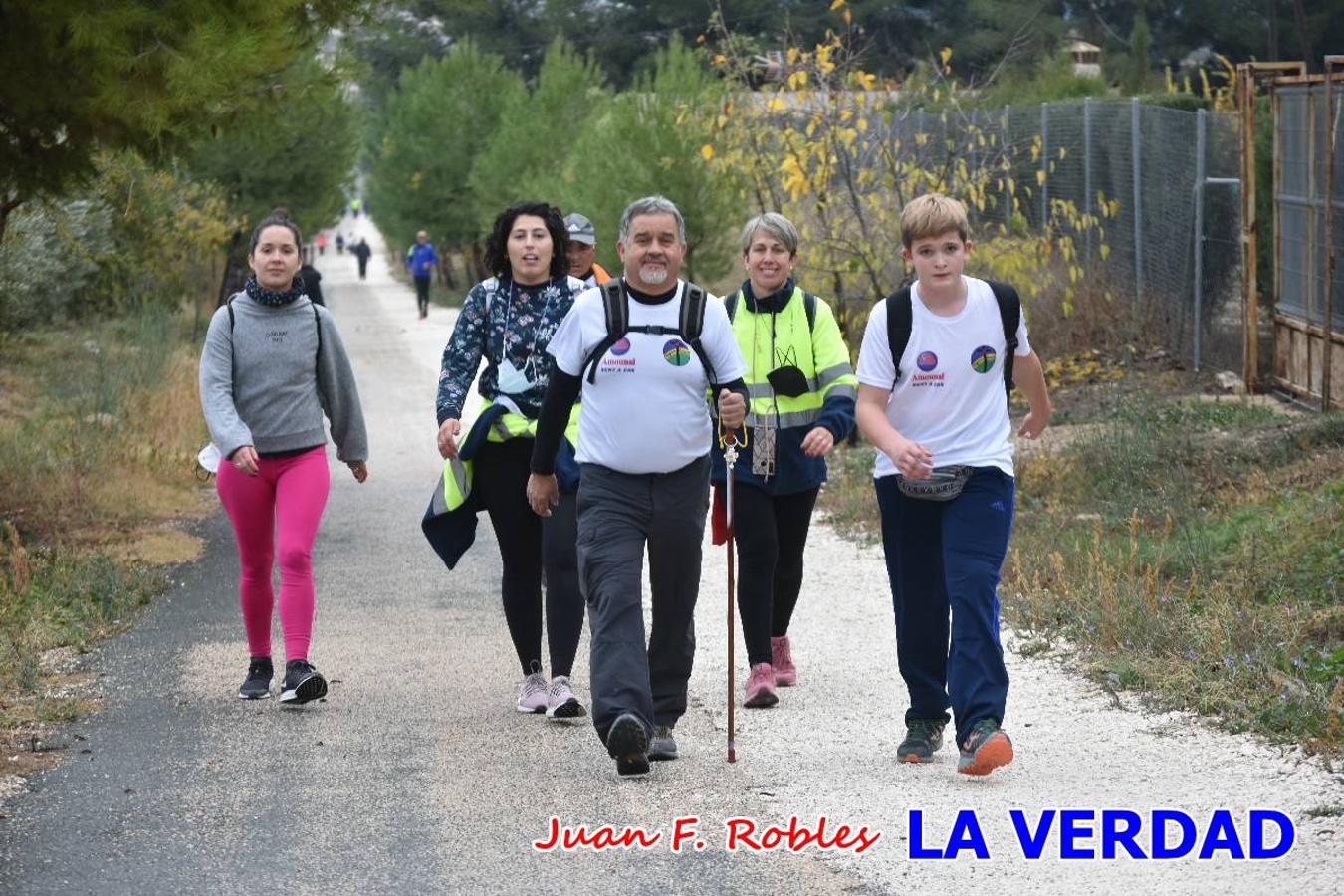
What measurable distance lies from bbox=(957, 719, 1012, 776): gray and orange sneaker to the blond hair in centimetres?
153

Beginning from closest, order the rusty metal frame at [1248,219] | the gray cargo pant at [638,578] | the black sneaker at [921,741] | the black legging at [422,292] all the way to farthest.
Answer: the gray cargo pant at [638,578]
the black sneaker at [921,741]
the rusty metal frame at [1248,219]
the black legging at [422,292]

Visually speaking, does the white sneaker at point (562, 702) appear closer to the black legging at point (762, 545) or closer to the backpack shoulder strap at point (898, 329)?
the black legging at point (762, 545)

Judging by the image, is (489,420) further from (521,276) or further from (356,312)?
(356,312)

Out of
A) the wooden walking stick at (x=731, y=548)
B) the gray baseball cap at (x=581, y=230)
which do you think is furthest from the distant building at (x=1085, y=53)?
the wooden walking stick at (x=731, y=548)

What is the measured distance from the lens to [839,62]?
17.2 meters

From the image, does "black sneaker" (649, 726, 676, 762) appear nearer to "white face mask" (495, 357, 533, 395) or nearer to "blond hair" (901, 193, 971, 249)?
"white face mask" (495, 357, 533, 395)

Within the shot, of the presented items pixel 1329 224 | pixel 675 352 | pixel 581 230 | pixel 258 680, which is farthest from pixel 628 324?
pixel 1329 224

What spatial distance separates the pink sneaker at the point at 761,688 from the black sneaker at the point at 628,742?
4.17 feet

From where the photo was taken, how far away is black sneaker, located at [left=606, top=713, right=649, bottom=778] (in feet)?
21.1

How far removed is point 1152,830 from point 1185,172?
13.0m

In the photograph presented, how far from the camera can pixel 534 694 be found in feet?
25.4

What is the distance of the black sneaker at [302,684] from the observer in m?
7.84

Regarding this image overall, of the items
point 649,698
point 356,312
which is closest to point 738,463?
point 649,698

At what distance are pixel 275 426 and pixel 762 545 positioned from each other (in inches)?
76.3
